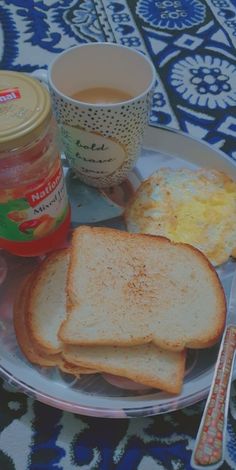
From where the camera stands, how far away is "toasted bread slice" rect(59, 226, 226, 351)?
2.40 ft

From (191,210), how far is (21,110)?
1.15 ft

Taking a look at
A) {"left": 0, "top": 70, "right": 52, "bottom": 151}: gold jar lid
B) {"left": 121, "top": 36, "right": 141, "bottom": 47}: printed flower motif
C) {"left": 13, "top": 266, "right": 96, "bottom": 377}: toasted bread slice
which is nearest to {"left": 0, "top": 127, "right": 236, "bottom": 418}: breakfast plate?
{"left": 13, "top": 266, "right": 96, "bottom": 377}: toasted bread slice

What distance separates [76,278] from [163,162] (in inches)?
13.1

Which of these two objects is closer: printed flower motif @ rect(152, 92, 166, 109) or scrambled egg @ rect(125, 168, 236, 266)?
scrambled egg @ rect(125, 168, 236, 266)

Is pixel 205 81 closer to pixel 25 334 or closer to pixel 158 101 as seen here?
pixel 158 101

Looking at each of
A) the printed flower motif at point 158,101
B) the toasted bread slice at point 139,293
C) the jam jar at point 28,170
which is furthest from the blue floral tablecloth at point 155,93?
→ the jam jar at point 28,170

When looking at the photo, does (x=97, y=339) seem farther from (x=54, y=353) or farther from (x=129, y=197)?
(x=129, y=197)

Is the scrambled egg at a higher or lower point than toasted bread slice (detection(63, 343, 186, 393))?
higher

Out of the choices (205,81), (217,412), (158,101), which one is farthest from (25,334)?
(205,81)

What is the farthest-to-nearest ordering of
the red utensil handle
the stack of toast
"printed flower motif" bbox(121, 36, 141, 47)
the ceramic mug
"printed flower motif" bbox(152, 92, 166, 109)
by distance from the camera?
1. "printed flower motif" bbox(121, 36, 141, 47)
2. "printed flower motif" bbox(152, 92, 166, 109)
3. the ceramic mug
4. the stack of toast
5. the red utensil handle

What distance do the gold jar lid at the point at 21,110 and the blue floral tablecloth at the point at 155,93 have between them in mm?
343

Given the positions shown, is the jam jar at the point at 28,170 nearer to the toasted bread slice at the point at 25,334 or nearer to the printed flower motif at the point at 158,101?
the toasted bread slice at the point at 25,334

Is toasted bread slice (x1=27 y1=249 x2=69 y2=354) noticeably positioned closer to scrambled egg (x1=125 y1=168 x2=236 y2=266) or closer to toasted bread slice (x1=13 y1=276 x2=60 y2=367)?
toasted bread slice (x1=13 y1=276 x2=60 y2=367)

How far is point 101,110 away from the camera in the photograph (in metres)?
0.81
